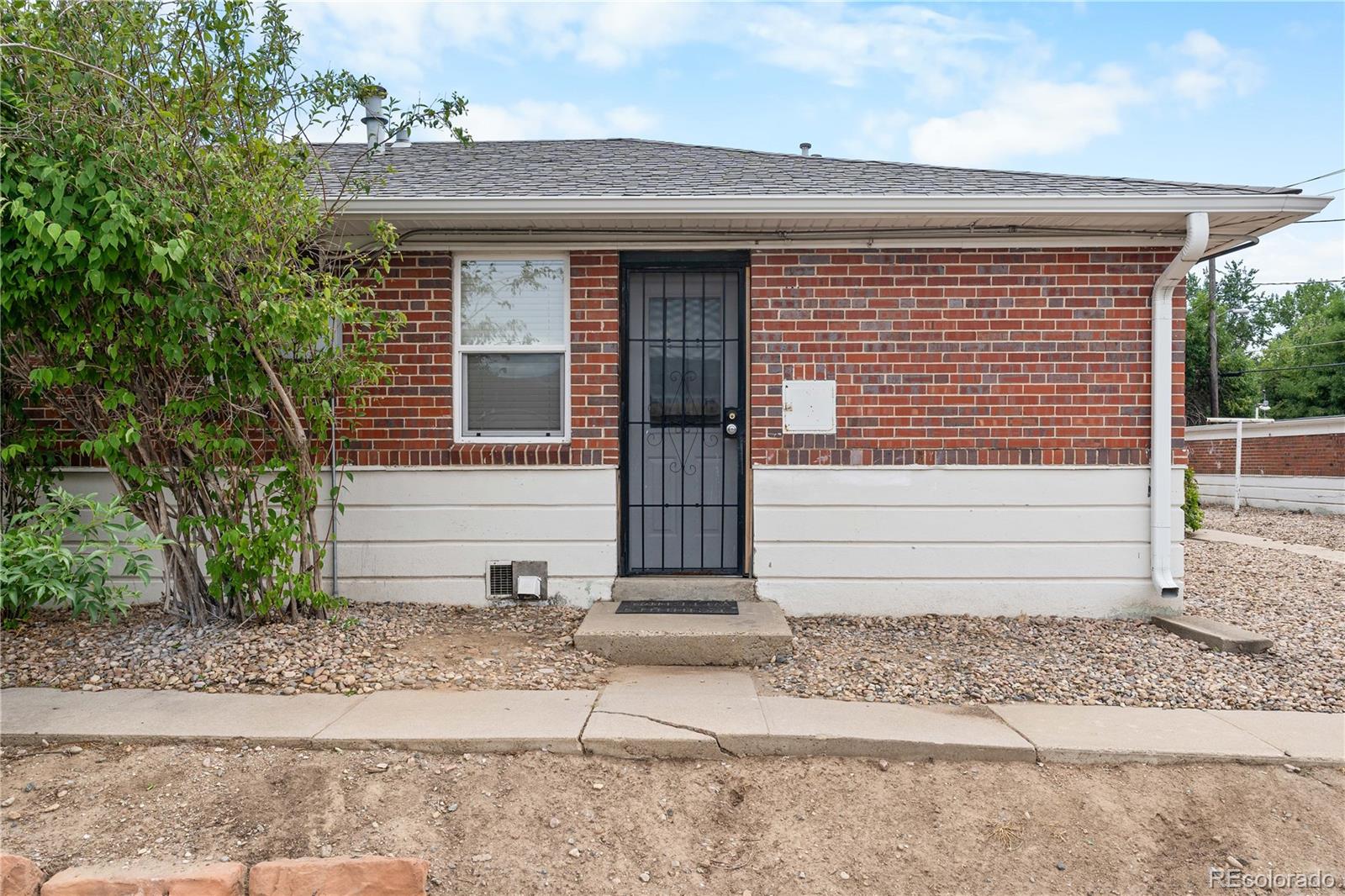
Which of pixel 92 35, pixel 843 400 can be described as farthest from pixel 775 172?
pixel 92 35

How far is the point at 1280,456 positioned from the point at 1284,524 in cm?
421

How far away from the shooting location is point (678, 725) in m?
3.37

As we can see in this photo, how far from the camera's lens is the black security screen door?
218 inches

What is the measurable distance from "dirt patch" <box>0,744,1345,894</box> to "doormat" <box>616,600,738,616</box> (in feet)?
5.54

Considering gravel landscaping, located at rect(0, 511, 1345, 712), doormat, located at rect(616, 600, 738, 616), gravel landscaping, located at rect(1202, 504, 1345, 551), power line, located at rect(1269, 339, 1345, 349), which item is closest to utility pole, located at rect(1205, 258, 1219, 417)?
power line, located at rect(1269, 339, 1345, 349)

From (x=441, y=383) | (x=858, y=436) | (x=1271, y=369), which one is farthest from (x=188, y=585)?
(x=1271, y=369)

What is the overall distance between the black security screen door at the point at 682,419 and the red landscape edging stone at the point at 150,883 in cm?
331

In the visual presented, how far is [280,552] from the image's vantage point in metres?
4.41

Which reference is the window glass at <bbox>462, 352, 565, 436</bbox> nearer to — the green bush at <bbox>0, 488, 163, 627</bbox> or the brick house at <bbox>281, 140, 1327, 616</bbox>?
the brick house at <bbox>281, 140, 1327, 616</bbox>

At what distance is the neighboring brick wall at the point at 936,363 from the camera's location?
17.4ft

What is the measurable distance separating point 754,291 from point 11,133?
4105mm

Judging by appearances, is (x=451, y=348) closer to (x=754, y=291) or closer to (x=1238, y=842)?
(x=754, y=291)

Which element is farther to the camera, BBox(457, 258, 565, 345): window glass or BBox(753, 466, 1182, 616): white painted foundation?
BBox(457, 258, 565, 345): window glass

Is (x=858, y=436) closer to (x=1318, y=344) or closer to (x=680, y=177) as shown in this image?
(x=680, y=177)
